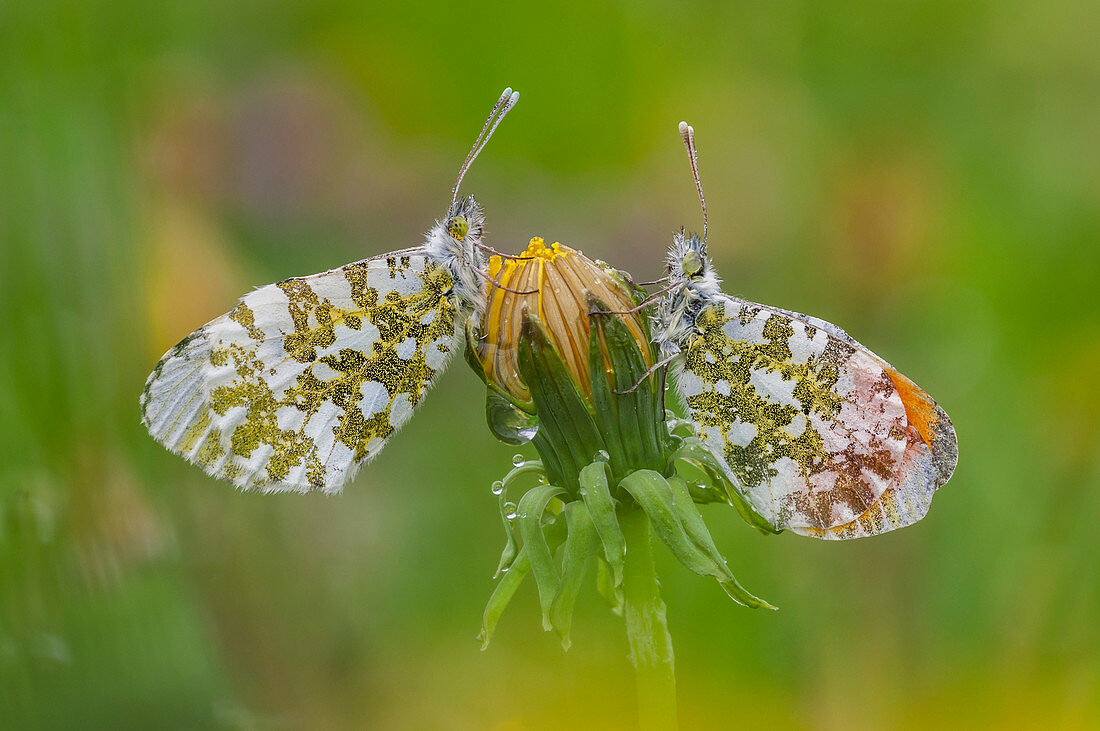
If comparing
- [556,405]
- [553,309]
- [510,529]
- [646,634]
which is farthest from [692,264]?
[646,634]

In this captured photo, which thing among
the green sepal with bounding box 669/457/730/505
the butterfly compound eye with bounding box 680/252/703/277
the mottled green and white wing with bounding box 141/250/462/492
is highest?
the butterfly compound eye with bounding box 680/252/703/277

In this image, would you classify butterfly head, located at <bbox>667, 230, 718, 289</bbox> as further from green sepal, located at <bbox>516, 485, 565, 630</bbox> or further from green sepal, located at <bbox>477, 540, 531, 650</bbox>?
green sepal, located at <bbox>477, 540, 531, 650</bbox>

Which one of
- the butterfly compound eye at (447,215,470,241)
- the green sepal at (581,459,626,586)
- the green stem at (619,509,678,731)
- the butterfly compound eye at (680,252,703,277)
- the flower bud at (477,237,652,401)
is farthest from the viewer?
the butterfly compound eye at (447,215,470,241)

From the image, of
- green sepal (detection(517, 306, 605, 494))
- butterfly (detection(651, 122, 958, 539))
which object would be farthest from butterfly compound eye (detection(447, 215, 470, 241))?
butterfly (detection(651, 122, 958, 539))

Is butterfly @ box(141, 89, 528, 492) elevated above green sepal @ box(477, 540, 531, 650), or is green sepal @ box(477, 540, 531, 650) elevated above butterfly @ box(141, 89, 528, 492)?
butterfly @ box(141, 89, 528, 492)

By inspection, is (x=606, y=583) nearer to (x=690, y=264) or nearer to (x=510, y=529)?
(x=510, y=529)

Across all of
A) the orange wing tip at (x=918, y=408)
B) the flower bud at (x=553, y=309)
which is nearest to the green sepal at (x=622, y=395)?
the flower bud at (x=553, y=309)

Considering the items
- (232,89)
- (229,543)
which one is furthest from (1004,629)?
(232,89)
